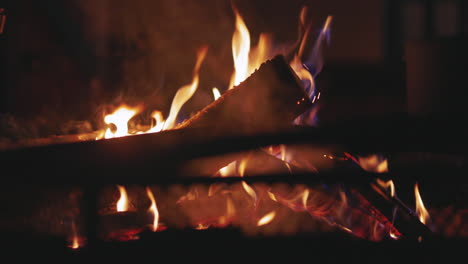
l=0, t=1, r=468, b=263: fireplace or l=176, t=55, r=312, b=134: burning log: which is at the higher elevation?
l=176, t=55, r=312, b=134: burning log

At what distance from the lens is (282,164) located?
1.97 m

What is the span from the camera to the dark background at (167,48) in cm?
362

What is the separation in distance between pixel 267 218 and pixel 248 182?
0.69m

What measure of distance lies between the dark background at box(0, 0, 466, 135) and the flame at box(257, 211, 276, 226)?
174 cm

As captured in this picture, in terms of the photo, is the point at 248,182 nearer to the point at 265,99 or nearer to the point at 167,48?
the point at 265,99

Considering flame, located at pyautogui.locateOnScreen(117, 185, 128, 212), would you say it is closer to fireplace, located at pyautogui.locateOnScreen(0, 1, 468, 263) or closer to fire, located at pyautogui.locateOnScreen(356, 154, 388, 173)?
fireplace, located at pyautogui.locateOnScreen(0, 1, 468, 263)

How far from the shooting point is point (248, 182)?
4.33 feet

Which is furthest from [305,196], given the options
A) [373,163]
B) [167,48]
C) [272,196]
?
[167,48]

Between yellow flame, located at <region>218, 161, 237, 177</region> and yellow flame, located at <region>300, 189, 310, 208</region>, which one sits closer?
yellow flame, located at <region>300, 189, 310, 208</region>

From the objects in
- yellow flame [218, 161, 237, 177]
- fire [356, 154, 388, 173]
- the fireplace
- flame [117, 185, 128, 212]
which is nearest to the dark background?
the fireplace

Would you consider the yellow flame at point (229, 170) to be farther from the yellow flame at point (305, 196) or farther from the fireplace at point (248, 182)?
the yellow flame at point (305, 196)

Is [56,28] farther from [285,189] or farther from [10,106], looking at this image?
[285,189]

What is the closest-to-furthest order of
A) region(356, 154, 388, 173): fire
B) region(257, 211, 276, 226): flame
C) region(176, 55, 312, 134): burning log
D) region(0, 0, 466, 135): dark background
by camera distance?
region(257, 211, 276, 226): flame → region(176, 55, 312, 134): burning log → region(356, 154, 388, 173): fire → region(0, 0, 466, 135): dark background

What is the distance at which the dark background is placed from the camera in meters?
3.62
